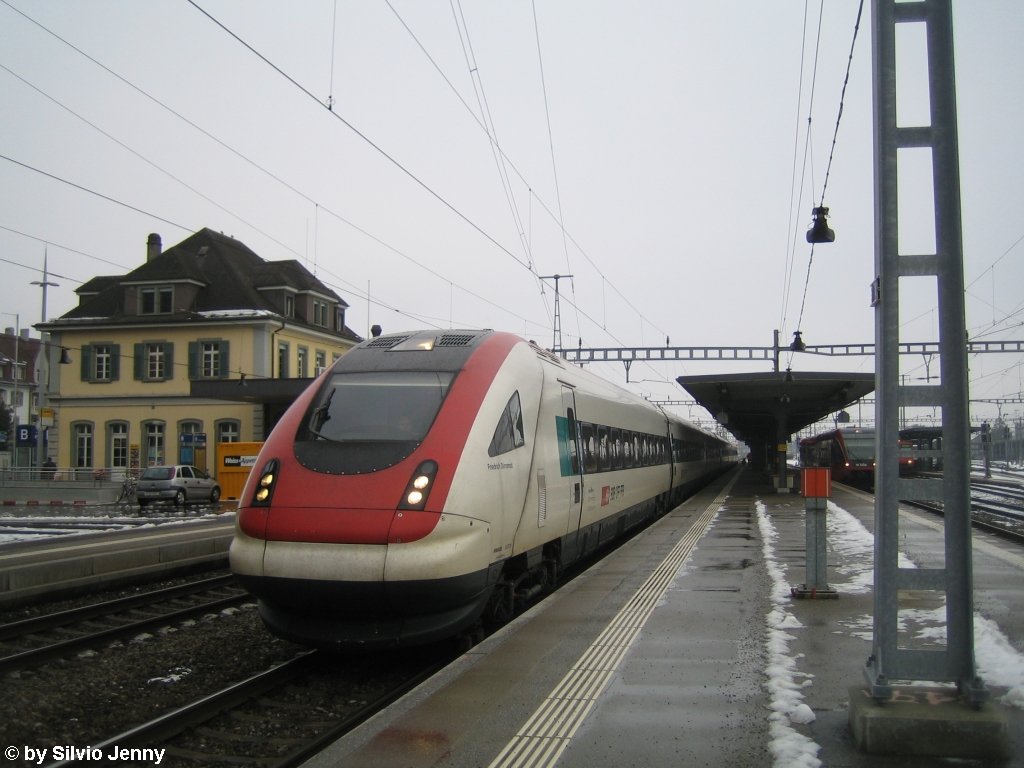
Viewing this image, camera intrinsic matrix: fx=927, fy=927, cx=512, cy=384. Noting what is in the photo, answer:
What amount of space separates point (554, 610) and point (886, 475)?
13.6 feet

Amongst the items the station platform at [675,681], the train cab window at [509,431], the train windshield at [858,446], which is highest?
the train cab window at [509,431]

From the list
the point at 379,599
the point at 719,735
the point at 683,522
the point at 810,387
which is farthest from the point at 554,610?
the point at 810,387

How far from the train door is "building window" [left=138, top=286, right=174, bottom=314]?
127 ft

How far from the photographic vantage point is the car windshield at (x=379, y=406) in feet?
25.2

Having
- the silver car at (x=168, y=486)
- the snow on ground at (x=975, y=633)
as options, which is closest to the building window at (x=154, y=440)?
the silver car at (x=168, y=486)

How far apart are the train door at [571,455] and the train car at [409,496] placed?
0.09 metres

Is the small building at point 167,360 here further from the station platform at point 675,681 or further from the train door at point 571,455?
the station platform at point 675,681

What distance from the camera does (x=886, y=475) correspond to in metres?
4.89

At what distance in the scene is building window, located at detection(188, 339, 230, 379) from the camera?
43969 millimetres

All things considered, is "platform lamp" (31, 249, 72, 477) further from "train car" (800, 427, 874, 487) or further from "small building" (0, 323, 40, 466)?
"train car" (800, 427, 874, 487)

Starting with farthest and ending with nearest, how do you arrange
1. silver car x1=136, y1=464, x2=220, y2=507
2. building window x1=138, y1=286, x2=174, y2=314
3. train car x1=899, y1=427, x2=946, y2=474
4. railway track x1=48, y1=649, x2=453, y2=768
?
building window x1=138, y1=286, x2=174, y2=314
silver car x1=136, y1=464, x2=220, y2=507
railway track x1=48, y1=649, x2=453, y2=768
train car x1=899, y1=427, x2=946, y2=474

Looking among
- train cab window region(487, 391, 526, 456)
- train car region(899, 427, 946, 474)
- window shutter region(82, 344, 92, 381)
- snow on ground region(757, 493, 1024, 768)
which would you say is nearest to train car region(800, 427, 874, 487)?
train car region(899, 427, 946, 474)

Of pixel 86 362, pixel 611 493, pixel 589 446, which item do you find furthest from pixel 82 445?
pixel 589 446

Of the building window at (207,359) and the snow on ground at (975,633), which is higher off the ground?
the building window at (207,359)
